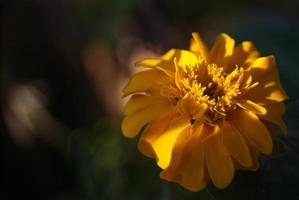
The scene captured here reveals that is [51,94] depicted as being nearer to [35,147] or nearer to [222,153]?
[35,147]

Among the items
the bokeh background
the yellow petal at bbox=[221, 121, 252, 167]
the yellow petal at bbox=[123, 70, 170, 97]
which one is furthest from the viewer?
the bokeh background

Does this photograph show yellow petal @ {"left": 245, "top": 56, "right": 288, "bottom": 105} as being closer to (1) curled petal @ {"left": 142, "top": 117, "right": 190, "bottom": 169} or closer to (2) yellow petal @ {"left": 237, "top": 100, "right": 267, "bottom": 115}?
(2) yellow petal @ {"left": 237, "top": 100, "right": 267, "bottom": 115}

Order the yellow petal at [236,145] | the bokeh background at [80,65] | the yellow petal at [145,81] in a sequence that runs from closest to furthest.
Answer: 1. the yellow petal at [236,145]
2. the yellow petal at [145,81]
3. the bokeh background at [80,65]

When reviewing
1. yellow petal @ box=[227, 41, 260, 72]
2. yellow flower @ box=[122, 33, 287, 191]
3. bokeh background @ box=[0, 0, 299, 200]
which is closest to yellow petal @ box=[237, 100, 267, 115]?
yellow flower @ box=[122, 33, 287, 191]

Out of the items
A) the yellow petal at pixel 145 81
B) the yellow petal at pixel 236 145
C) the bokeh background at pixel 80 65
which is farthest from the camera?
the bokeh background at pixel 80 65

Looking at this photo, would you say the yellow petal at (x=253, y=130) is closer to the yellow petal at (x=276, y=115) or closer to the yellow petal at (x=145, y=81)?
the yellow petal at (x=276, y=115)

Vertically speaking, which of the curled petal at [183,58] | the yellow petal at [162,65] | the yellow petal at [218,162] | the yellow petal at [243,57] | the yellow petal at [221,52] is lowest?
the yellow petal at [218,162]

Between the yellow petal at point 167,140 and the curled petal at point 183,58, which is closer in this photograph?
the yellow petal at point 167,140

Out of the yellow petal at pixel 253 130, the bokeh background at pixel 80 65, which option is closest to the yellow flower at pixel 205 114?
the yellow petal at pixel 253 130

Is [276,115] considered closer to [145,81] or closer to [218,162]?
[218,162]
